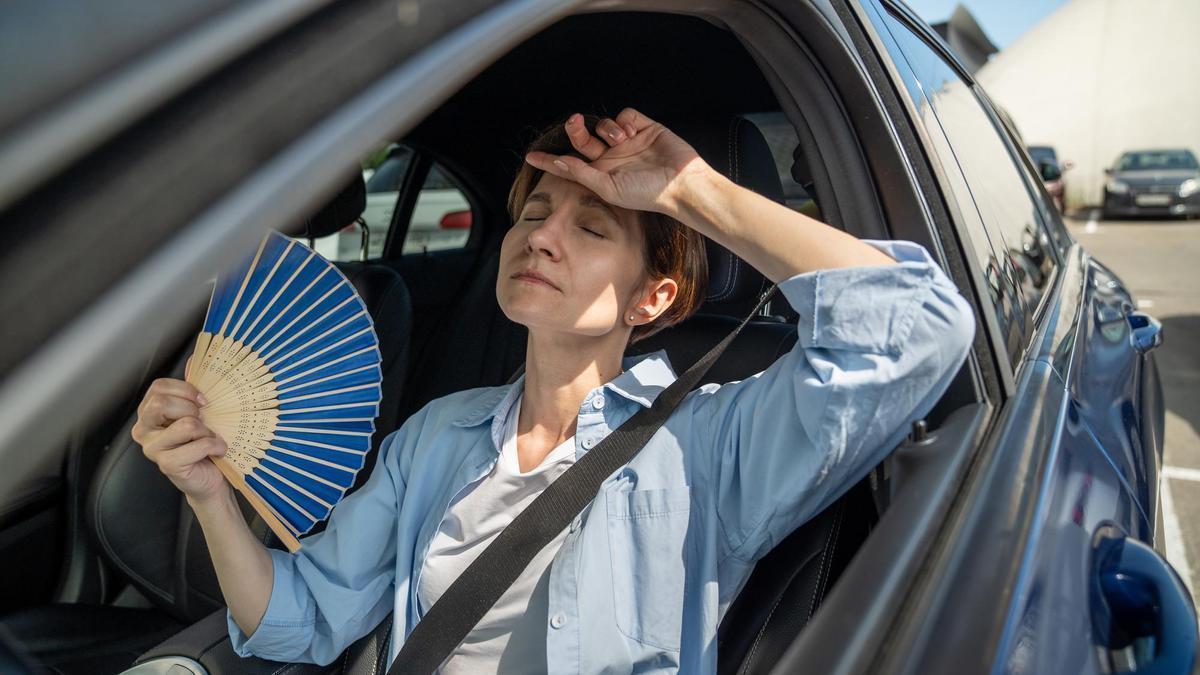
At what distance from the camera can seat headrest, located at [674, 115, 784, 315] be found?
5.85 feet

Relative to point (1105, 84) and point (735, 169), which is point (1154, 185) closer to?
point (1105, 84)

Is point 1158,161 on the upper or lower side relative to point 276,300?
lower

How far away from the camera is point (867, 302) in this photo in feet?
3.78

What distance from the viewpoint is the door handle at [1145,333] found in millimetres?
2270

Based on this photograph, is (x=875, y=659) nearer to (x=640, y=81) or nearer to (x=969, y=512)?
(x=969, y=512)

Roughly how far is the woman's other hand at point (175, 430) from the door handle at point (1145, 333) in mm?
2238

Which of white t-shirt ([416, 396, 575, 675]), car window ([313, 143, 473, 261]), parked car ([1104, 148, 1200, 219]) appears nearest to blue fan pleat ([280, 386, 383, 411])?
white t-shirt ([416, 396, 575, 675])

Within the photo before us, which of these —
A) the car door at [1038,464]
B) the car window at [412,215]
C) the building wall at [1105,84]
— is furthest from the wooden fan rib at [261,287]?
the building wall at [1105,84]

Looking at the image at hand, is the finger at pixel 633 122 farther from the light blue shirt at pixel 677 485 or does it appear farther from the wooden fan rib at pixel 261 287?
the wooden fan rib at pixel 261 287

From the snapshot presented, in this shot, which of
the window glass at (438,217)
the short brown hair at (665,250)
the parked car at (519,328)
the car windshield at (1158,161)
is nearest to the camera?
the parked car at (519,328)

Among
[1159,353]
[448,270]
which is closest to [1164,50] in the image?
[1159,353]

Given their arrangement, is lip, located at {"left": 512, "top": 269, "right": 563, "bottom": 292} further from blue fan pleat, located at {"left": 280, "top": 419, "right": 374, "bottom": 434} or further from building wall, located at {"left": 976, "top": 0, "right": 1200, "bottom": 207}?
building wall, located at {"left": 976, "top": 0, "right": 1200, "bottom": 207}

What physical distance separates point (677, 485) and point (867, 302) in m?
0.42

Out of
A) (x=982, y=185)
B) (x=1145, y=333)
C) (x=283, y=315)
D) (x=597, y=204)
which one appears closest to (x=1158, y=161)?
(x=1145, y=333)
